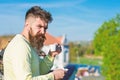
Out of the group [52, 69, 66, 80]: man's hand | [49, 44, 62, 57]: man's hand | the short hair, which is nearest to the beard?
Result: the short hair

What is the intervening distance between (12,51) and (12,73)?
16 centimetres

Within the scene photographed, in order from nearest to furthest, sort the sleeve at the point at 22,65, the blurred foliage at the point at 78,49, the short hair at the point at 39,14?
the sleeve at the point at 22,65, the short hair at the point at 39,14, the blurred foliage at the point at 78,49

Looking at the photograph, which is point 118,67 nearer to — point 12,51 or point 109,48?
point 109,48

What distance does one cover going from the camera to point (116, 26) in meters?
24.8

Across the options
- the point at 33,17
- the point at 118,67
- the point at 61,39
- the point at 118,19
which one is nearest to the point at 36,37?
the point at 33,17

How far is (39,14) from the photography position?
378 centimetres

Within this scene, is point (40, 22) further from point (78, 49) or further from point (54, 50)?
point (78, 49)

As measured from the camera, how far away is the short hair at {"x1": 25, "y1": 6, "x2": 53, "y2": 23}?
12.3 feet

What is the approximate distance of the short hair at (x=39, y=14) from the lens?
3762 mm

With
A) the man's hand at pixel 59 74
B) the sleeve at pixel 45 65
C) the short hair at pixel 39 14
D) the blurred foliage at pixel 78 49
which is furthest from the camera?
the blurred foliage at pixel 78 49

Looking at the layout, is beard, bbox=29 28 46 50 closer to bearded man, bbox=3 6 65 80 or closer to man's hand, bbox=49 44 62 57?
bearded man, bbox=3 6 65 80

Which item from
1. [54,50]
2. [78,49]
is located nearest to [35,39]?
[54,50]

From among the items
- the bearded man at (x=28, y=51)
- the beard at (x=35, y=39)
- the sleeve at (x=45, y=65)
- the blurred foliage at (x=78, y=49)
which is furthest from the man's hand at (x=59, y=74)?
the blurred foliage at (x=78, y=49)

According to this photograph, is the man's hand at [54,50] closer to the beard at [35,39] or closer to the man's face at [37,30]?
the beard at [35,39]
